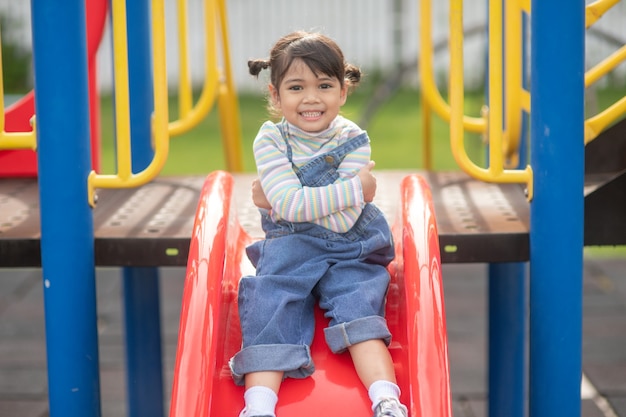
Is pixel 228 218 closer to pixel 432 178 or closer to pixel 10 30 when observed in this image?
pixel 432 178

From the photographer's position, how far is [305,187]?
7.01 ft

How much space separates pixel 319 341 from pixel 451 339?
7.92 feet

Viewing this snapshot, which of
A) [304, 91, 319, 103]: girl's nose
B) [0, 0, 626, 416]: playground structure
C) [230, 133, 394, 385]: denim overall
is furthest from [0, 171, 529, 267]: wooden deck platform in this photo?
[304, 91, 319, 103]: girl's nose

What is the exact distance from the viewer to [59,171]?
2.21 m

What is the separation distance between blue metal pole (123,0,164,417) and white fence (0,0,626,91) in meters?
8.58

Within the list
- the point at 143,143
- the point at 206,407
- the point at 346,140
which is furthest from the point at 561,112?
the point at 143,143

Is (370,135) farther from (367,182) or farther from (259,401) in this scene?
(259,401)

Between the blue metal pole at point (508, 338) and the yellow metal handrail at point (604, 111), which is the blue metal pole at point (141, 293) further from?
the yellow metal handrail at point (604, 111)

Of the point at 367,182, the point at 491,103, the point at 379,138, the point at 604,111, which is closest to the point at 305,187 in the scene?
the point at 367,182

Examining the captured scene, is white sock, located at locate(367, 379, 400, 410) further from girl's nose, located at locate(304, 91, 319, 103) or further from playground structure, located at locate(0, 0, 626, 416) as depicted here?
girl's nose, located at locate(304, 91, 319, 103)

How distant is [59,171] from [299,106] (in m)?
0.55

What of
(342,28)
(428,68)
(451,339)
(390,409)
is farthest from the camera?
(342,28)

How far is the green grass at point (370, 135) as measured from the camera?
7805mm

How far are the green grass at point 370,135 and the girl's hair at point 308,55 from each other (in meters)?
4.50
